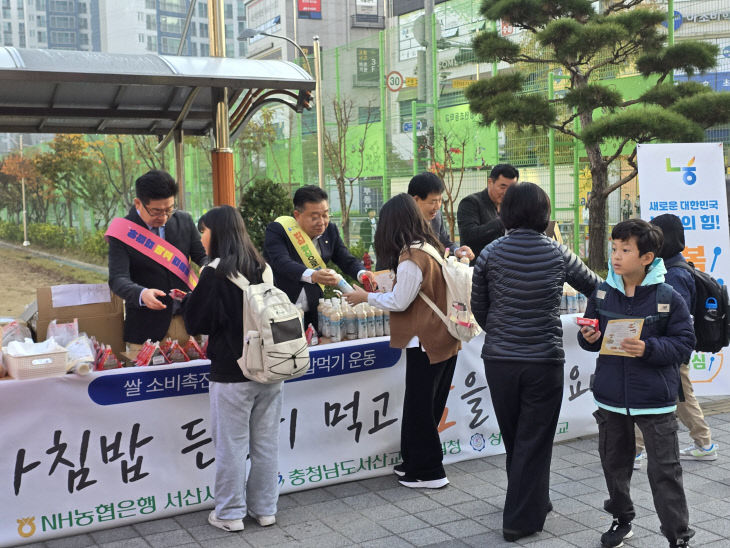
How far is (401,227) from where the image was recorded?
159 inches

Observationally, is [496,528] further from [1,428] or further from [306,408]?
[1,428]

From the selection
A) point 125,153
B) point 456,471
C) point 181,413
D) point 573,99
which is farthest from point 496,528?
→ point 125,153

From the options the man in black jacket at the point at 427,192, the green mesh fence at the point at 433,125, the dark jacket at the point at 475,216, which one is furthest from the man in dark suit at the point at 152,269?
the green mesh fence at the point at 433,125

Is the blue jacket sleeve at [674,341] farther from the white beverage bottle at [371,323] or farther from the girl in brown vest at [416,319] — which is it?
the white beverage bottle at [371,323]

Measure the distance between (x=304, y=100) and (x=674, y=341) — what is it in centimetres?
463

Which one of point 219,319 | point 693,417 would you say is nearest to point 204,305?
point 219,319

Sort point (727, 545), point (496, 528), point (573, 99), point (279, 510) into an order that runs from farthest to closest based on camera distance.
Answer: point (573, 99) < point (279, 510) < point (496, 528) < point (727, 545)

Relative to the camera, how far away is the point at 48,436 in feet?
12.1

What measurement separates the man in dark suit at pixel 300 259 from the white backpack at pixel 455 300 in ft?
1.88

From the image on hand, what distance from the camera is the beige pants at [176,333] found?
14.3ft

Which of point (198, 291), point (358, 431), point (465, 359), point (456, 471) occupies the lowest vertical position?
point (456, 471)

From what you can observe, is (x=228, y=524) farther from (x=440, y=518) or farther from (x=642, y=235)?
(x=642, y=235)

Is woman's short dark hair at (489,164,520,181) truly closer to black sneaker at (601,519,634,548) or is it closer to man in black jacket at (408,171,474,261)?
man in black jacket at (408,171,474,261)

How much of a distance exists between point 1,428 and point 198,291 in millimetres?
1116
